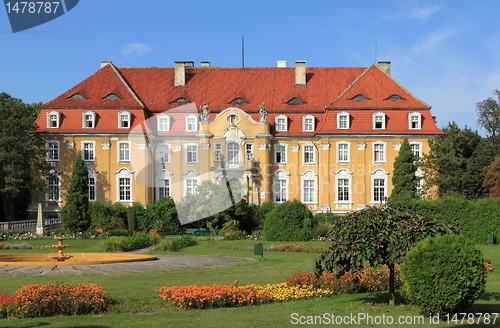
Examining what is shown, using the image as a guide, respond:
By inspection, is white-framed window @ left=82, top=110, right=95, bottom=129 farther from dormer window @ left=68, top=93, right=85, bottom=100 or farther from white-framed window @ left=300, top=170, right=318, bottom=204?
white-framed window @ left=300, top=170, right=318, bottom=204

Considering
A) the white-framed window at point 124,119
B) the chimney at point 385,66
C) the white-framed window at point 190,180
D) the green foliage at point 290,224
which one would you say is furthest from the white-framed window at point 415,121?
the white-framed window at point 124,119

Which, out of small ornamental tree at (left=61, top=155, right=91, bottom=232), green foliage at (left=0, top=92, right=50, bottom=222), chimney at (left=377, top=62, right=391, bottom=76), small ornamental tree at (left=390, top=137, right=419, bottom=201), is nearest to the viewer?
small ornamental tree at (left=61, top=155, right=91, bottom=232)

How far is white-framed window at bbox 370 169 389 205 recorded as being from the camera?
46344 mm

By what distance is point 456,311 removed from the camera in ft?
36.6

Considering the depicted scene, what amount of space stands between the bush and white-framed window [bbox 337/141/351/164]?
3577 cm

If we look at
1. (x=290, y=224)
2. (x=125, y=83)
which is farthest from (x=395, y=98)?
(x=125, y=83)

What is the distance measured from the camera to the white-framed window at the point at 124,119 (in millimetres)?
46406

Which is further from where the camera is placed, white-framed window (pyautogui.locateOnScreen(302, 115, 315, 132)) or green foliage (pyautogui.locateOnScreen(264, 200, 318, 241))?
white-framed window (pyautogui.locateOnScreen(302, 115, 315, 132))

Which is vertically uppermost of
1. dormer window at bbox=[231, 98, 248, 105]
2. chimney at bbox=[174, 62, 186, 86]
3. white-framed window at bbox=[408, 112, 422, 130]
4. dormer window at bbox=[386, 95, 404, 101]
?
chimney at bbox=[174, 62, 186, 86]

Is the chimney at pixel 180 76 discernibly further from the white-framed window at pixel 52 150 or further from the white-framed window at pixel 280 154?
the white-framed window at pixel 52 150

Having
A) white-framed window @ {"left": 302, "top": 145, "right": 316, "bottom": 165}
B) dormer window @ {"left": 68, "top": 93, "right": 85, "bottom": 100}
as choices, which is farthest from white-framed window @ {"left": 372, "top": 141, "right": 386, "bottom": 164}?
dormer window @ {"left": 68, "top": 93, "right": 85, "bottom": 100}

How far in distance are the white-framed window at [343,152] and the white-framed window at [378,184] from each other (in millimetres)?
2502

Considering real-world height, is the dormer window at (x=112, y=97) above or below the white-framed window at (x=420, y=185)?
above

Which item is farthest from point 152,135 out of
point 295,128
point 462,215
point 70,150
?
point 462,215
